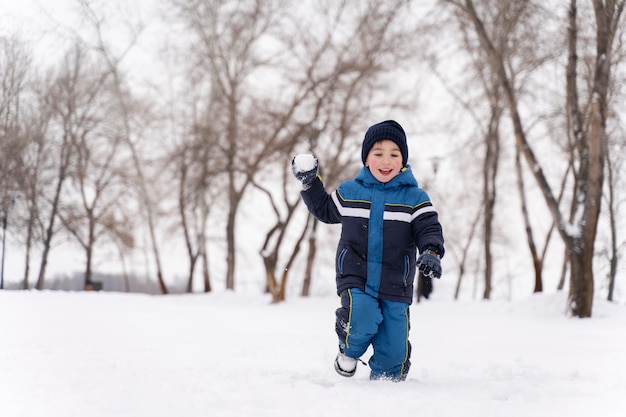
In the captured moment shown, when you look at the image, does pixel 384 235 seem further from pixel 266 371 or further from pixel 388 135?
pixel 266 371

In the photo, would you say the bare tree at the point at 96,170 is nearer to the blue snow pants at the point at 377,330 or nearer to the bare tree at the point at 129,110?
the bare tree at the point at 129,110

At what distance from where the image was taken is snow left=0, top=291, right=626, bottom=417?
229 cm

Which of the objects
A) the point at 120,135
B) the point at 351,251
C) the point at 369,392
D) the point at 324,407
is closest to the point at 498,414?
the point at 369,392

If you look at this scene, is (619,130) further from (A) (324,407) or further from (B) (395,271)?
(A) (324,407)

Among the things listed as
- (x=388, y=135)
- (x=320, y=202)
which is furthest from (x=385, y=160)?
(x=320, y=202)

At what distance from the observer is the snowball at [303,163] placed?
10.5 ft

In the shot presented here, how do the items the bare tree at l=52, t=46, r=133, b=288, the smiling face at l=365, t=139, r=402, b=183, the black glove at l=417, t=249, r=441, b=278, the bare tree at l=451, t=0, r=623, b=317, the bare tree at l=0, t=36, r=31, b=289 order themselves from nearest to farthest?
the black glove at l=417, t=249, r=441, b=278 → the smiling face at l=365, t=139, r=402, b=183 → the bare tree at l=0, t=36, r=31, b=289 → the bare tree at l=451, t=0, r=623, b=317 → the bare tree at l=52, t=46, r=133, b=288

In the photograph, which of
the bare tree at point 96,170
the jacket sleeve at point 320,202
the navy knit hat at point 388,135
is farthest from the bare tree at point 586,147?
the bare tree at point 96,170

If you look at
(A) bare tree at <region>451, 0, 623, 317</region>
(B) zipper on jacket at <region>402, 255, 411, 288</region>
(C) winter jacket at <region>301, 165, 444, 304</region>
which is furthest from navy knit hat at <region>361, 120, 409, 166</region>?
(A) bare tree at <region>451, 0, 623, 317</region>

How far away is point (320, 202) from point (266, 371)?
3.36 feet

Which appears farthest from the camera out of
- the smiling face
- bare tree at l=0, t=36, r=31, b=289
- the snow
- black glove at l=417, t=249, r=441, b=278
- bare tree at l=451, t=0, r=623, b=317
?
bare tree at l=451, t=0, r=623, b=317

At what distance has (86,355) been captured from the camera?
360 cm

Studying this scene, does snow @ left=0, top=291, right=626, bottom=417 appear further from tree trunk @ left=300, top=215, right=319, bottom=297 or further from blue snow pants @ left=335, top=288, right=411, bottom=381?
tree trunk @ left=300, top=215, right=319, bottom=297

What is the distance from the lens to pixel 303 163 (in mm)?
3199
